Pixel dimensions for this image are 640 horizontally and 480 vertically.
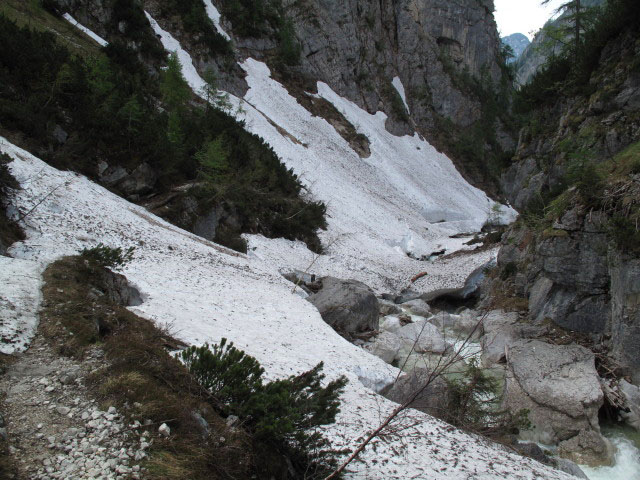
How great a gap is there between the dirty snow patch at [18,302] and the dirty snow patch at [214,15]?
41.0 m

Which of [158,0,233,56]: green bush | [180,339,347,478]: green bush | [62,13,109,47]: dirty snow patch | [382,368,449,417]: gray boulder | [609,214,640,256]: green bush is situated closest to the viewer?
[180,339,347,478]: green bush

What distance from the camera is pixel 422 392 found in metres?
6.73

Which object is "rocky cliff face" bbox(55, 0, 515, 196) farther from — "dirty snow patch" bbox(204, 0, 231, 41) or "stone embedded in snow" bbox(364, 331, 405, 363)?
"stone embedded in snow" bbox(364, 331, 405, 363)

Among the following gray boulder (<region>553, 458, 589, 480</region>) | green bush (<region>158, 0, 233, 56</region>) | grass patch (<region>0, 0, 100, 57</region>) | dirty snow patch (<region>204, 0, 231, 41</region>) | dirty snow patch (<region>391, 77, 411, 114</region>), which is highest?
dirty snow patch (<region>391, 77, 411, 114</region>)

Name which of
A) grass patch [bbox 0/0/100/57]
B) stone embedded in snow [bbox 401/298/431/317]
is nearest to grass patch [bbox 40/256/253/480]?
stone embedded in snow [bbox 401/298/431/317]

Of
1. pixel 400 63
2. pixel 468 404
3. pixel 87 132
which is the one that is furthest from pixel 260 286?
pixel 400 63

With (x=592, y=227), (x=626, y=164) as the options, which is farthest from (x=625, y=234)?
(x=626, y=164)

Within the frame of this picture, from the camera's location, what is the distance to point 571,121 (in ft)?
50.5

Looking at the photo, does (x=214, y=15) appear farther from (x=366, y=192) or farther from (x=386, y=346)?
(x=386, y=346)

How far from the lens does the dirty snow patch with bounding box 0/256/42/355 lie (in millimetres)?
3631

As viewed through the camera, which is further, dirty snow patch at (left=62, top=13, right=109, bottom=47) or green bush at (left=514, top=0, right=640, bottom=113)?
dirty snow patch at (left=62, top=13, right=109, bottom=47)

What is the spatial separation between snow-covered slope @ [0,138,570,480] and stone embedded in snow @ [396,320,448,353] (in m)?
2.27

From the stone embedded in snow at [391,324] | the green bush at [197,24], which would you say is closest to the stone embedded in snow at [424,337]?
the stone embedded in snow at [391,324]

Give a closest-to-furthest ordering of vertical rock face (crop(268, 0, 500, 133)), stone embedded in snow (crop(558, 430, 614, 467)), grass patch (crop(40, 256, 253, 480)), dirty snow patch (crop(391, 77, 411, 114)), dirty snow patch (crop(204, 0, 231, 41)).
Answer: grass patch (crop(40, 256, 253, 480)) < stone embedded in snow (crop(558, 430, 614, 467)) < dirty snow patch (crop(204, 0, 231, 41)) < vertical rock face (crop(268, 0, 500, 133)) < dirty snow patch (crop(391, 77, 411, 114))
